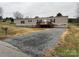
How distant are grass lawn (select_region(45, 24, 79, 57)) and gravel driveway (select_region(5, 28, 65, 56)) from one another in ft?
0.17

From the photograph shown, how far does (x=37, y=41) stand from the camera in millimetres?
1627

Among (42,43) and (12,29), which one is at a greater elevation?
(12,29)

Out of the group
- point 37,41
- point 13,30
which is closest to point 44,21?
point 37,41

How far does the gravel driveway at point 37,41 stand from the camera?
1.60 metres

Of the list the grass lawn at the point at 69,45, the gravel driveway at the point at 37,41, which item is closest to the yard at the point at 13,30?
the gravel driveway at the point at 37,41

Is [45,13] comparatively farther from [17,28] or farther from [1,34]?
[1,34]

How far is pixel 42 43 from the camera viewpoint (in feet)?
5.32

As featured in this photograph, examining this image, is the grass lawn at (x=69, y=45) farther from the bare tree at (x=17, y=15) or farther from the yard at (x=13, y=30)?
the bare tree at (x=17, y=15)

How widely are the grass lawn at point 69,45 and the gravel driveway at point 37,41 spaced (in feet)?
0.17

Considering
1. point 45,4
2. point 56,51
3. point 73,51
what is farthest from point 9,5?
point 73,51

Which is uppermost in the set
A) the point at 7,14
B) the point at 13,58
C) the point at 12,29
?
the point at 7,14

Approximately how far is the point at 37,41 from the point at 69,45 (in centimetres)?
29

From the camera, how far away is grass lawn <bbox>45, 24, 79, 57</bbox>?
159cm

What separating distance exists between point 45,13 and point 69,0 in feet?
0.80
